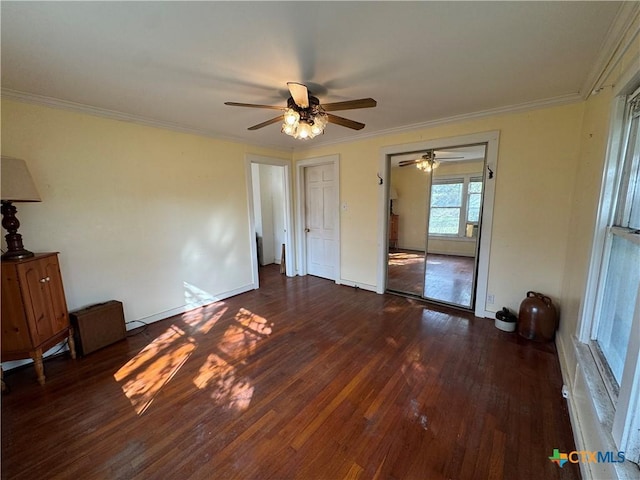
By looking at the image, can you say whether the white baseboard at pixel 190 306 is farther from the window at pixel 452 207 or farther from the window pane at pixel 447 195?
the window pane at pixel 447 195

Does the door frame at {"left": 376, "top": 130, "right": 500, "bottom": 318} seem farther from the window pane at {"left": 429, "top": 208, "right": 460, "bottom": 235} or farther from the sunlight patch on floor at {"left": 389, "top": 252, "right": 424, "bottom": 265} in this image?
the sunlight patch on floor at {"left": 389, "top": 252, "right": 424, "bottom": 265}

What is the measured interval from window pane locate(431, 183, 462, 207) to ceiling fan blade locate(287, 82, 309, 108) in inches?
98.4

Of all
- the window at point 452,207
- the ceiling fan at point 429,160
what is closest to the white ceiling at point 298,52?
the ceiling fan at point 429,160

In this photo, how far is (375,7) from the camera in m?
1.25

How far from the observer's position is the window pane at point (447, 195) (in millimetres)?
3664

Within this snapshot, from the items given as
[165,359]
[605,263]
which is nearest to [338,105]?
[605,263]

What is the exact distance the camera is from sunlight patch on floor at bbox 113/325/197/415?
1934 millimetres

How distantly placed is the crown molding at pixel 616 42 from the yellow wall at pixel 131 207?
3.79 metres

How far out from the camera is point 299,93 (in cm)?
183

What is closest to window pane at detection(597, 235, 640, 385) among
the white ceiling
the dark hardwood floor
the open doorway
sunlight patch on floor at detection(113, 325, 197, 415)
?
the dark hardwood floor

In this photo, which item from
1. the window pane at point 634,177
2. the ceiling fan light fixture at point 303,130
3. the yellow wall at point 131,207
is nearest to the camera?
the window pane at point 634,177

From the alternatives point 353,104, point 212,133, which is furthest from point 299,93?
point 212,133

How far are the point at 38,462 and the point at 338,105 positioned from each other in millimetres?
2931

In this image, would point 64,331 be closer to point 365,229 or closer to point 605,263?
point 365,229
